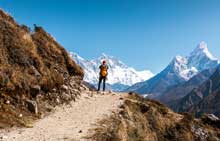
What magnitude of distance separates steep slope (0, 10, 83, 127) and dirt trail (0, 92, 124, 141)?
70.1 inches

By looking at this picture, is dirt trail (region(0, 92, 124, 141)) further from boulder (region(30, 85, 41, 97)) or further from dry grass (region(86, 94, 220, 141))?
boulder (region(30, 85, 41, 97))

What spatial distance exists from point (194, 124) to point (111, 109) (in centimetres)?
1301

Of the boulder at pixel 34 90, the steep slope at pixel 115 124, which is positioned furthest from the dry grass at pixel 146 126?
the boulder at pixel 34 90

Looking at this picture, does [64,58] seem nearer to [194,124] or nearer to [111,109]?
[111,109]

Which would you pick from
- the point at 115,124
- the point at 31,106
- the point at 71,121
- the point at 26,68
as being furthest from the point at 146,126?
the point at 26,68

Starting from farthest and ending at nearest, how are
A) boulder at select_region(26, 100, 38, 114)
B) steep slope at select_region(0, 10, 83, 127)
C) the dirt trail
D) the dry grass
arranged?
boulder at select_region(26, 100, 38, 114) → steep slope at select_region(0, 10, 83, 127) → the dry grass → the dirt trail

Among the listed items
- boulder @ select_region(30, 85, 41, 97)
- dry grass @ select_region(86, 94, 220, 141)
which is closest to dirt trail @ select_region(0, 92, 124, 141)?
→ dry grass @ select_region(86, 94, 220, 141)

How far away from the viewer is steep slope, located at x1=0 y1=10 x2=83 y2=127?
1001 inches

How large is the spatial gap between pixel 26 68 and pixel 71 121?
6.58 metres

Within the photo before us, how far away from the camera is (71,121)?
26281mm

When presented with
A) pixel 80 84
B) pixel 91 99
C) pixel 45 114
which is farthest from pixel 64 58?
pixel 45 114

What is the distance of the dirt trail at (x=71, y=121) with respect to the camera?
2094cm

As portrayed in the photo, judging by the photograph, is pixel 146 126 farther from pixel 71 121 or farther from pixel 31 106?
pixel 31 106

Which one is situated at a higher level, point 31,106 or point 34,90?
point 34,90
